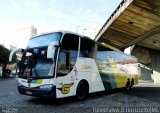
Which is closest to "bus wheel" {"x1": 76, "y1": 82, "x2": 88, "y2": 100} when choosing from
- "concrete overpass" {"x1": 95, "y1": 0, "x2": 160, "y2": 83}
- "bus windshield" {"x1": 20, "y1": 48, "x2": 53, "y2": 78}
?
"bus windshield" {"x1": 20, "y1": 48, "x2": 53, "y2": 78}

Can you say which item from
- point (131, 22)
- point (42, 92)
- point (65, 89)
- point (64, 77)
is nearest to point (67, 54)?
point (64, 77)

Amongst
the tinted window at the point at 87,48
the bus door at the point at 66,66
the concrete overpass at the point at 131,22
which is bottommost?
the bus door at the point at 66,66

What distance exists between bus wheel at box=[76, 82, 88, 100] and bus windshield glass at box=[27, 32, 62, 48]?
8.15ft

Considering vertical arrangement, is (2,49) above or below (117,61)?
above

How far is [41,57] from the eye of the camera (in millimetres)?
9867

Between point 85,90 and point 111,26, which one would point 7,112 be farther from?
point 111,26

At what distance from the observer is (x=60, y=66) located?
962 centimetres

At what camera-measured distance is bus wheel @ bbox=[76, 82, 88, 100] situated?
35.9ft

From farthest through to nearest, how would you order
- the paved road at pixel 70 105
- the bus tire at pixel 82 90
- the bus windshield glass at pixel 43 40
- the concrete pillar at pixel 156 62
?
1. the concrete pillar at pixel 156 62
2. the bus tire at pixel 82 90
3. the bus windshield glass at pixel 43 40
4. the paved road at pixel 70 105

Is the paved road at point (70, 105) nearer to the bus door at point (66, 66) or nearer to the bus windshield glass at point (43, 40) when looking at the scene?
the bus door at point (66, 66)

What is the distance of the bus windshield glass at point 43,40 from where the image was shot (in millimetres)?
9992

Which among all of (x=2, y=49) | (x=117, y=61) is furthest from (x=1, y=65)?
(x=117, y=61)

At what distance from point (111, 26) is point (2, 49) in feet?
84.1

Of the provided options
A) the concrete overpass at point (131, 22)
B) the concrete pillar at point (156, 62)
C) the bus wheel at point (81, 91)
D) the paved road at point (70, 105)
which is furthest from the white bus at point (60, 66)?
the concrete pillar at point (156, 62)
